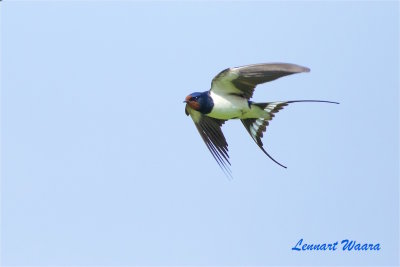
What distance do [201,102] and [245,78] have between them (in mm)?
455

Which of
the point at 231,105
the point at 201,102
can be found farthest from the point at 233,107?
the point at 201,102

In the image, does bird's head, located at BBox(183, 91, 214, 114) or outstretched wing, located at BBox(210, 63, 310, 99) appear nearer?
outstretched wing, located at BBox(210, 63, 310, 99)

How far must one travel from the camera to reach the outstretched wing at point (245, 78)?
5952 mm

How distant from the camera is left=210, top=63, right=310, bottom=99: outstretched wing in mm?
5952

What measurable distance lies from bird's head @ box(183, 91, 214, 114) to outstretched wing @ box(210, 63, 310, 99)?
81mm

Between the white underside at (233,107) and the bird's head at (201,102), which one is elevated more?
the bird's head at (201,102)

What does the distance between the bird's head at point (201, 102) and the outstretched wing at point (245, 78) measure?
0.08m

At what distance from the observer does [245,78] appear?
6344 mm

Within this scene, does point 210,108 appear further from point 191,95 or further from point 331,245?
point 331,245

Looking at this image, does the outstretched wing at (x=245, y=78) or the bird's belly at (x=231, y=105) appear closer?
the outstretched wing at (x=245, y=78)

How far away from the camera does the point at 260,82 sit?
20.6ft

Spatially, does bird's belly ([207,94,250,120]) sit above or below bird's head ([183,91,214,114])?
below

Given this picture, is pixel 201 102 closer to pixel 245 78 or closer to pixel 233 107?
pixel 233 107

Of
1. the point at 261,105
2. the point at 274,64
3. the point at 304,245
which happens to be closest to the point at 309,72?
the point at 274,64
